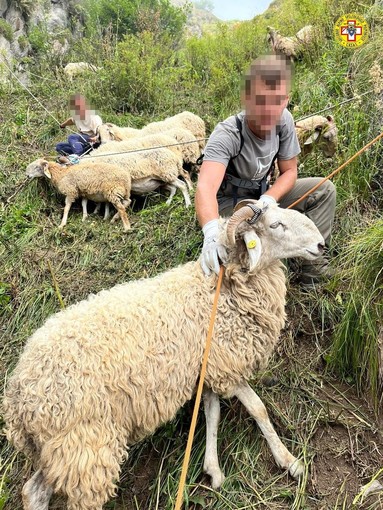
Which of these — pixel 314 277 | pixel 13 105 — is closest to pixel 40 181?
pixel 13 105

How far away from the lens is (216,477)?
7.98ft

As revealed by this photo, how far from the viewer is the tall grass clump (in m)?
2.50

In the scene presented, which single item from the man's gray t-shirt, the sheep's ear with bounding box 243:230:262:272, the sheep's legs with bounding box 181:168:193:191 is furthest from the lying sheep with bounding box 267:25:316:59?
the sheep's ear with bounding box 243:230:262:272

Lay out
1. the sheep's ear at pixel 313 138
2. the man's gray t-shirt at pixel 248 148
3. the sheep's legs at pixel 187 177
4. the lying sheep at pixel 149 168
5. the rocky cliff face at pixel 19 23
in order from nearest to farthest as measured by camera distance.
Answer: the man's gray t-shirt at pixel 248 148, the sheep's ear at pixel 313 138, the lying sheep at pixel 149 168, the sheep's legs at pixel 187 177, the rocky cliff face at pixel 19 23

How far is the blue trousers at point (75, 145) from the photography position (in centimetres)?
648

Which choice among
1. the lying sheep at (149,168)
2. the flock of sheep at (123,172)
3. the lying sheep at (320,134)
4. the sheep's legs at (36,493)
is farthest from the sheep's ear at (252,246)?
the lying sheep at (149,168)

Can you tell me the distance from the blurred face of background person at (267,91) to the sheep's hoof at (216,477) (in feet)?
7.10

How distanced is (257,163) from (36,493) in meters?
2.40

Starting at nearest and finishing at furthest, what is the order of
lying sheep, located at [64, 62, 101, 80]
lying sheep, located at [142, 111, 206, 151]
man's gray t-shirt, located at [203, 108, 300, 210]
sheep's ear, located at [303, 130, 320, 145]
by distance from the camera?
1. man's gray t-shirt, located at [203, 108, 300, 210]
2. sheep's ear, located at [303, 130, 320, 145]
3. lying sheep, located at [142, 111, 206, 151]
4. lying sheep, located at [64, 62, 101, 80]

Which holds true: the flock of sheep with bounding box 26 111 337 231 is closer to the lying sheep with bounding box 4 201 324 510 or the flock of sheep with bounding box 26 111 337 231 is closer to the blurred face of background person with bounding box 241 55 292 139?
the blurred face of background person with bounding box 241 55 292 139

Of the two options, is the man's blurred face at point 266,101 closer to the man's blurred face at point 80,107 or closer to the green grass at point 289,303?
the green grass at point 289,303

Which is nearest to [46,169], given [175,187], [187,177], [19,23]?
[175,187]

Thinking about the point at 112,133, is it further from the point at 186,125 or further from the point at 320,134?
the point at 320,134

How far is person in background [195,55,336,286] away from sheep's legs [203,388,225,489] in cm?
78
